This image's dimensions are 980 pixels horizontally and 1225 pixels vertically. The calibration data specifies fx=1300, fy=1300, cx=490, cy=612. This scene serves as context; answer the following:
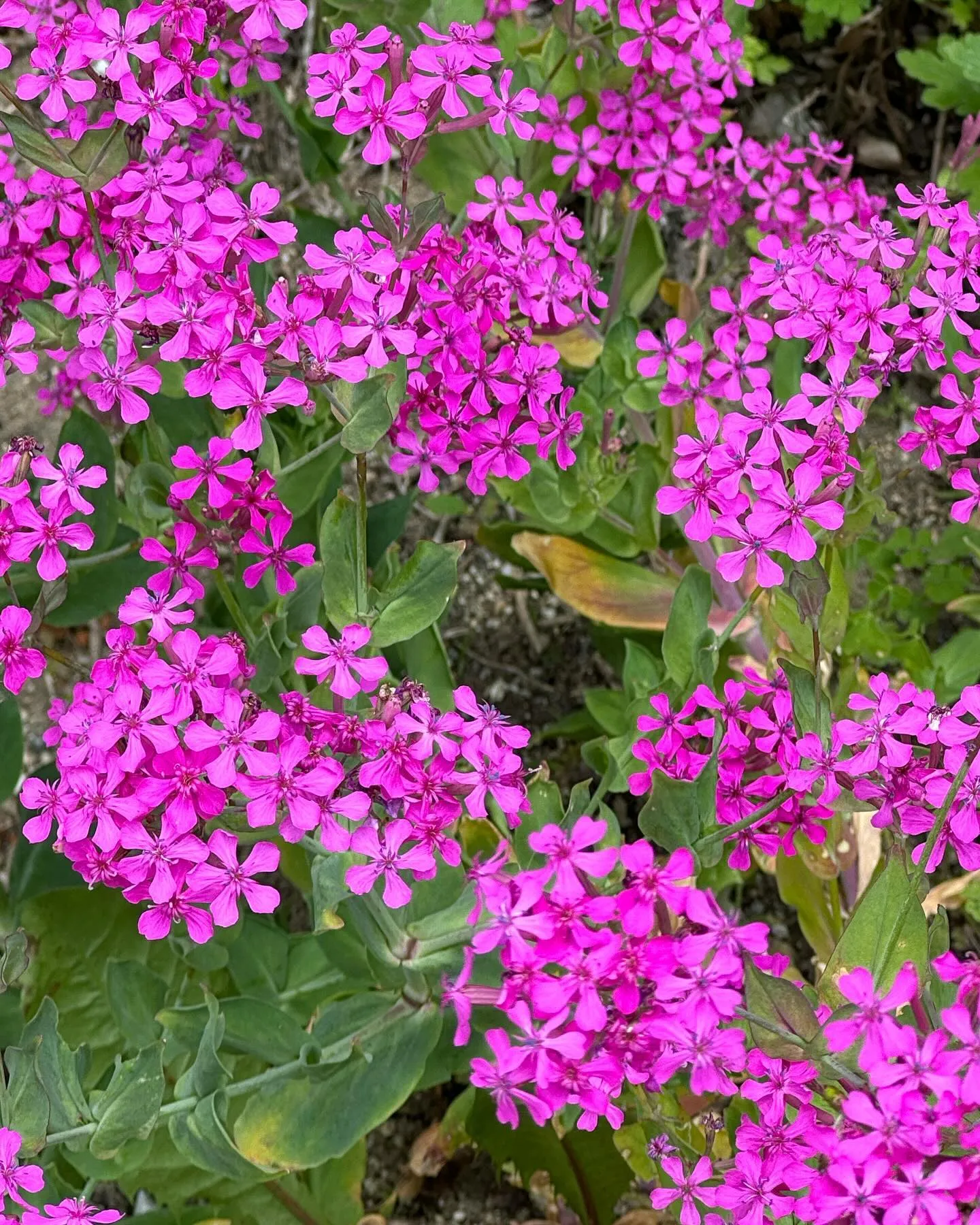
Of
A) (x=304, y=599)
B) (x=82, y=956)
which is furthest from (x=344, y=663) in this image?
(x=82, y=956)

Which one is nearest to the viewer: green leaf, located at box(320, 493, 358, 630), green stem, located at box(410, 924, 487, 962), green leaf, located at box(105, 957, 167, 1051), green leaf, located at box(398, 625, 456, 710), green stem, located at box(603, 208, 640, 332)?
green leaf, located at box(320, 493, 358, 630)

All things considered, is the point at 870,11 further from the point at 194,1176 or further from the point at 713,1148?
the point at 194,1176

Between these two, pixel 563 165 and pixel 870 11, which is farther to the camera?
pixel 870 11

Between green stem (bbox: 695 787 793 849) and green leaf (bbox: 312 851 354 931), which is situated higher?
green stem (bbox: 695 787 793 849)

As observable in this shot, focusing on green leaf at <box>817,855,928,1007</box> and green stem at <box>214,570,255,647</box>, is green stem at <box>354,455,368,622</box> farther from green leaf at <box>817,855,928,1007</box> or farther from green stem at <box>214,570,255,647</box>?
green leaf at <box>817,855,928,1007</box>

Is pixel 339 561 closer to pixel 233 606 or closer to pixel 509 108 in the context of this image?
pixel 233 606

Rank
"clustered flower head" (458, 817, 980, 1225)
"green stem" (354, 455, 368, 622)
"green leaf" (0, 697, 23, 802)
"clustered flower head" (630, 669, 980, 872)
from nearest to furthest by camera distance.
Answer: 1. "clustered flower head" (458, 817, 980, 1225)
2. "clustered flower head" (630, 669, 980, 872)
3. "green stem" (354, 455, 368, 622)
4. "green leaf" (0, 697, 23, 802)

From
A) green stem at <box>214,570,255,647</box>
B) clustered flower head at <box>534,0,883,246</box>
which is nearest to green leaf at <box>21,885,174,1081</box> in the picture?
green stem at <box>214,570,255,647</box>

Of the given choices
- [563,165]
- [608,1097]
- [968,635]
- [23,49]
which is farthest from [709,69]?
[23,49]
